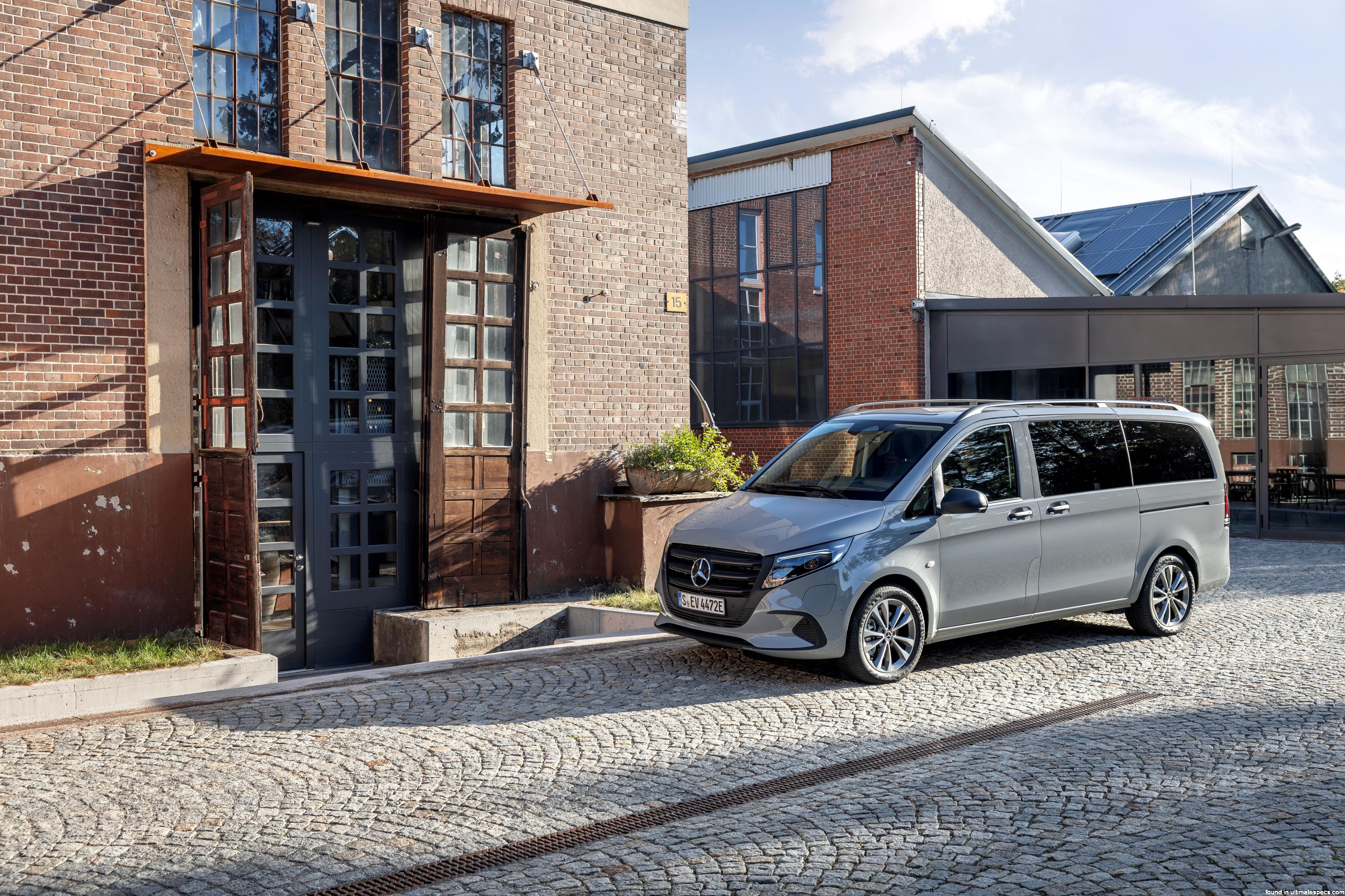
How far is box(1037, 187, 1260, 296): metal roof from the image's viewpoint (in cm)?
2786

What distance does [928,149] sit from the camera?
2044cm

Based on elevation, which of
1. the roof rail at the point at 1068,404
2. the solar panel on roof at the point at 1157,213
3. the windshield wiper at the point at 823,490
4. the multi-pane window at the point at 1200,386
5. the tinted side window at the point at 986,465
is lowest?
the windshield wiper at the point at 823,490

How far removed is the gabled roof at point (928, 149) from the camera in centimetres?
2014

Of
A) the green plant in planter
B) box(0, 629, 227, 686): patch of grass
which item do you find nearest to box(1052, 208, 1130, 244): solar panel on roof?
the green plant in planter

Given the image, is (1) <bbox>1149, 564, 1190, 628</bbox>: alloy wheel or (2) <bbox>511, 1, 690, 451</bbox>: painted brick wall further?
(2) <bbox>511, 1, 690, 451</bbox>: painted brick wall

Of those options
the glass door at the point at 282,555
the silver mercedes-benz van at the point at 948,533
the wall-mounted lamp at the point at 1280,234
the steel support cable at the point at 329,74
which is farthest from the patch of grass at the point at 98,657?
the wall-mounted lamp at the point at 1280,234

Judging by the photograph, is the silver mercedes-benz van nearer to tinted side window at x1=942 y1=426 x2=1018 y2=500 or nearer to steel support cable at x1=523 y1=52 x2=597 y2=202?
tinted side window at x1=942 y1=426 x2=1018 y2=500

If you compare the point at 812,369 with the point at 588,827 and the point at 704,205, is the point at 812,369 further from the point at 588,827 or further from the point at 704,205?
the point at 588,827

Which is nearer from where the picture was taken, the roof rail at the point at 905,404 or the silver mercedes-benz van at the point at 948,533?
the silver mercedes-benz van at the point at 948,533

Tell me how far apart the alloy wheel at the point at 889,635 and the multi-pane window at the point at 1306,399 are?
12.1 metres

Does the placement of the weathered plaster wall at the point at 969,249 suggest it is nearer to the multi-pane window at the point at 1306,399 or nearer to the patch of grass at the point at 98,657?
the multi-pane window at the point at 1306,399

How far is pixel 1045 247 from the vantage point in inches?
936

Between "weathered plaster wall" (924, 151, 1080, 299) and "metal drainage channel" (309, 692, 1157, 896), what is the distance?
586 inches

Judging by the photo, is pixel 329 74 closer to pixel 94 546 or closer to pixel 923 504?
pixel 94 546
